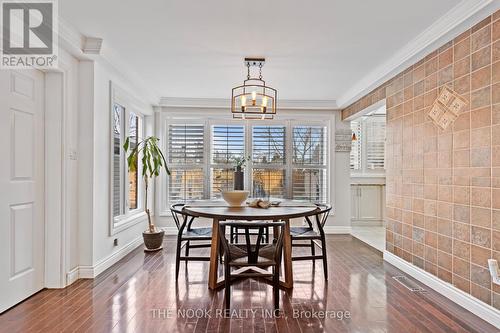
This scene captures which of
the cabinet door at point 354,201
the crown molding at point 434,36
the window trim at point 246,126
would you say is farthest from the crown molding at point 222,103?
the cabinet door at point 354,201

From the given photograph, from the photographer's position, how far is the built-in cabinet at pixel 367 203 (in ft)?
21.5

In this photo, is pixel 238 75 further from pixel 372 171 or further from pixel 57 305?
pixel 372 171

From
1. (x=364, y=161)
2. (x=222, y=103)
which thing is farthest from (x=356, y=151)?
(x=222, y=103)

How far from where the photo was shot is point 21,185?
9.01ft

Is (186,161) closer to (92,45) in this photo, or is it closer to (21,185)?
(92,45)

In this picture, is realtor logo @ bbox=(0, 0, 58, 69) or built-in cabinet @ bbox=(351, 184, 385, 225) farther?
built-in cabinet @ bbox=(351, 184, 385, 225)

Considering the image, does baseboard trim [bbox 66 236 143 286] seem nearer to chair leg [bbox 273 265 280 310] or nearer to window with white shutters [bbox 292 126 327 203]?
chair leg [bbox 273 265 280 310]

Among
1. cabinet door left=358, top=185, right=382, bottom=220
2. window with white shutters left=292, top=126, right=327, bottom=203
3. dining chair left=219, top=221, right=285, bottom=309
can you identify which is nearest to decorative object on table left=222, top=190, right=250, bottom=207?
dining chair left=219, top=221, right=285, bottom=309

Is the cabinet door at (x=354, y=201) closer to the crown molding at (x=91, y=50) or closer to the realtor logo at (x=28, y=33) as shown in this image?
the crown molding at (x=91, y=50)

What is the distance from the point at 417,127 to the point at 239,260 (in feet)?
7.83

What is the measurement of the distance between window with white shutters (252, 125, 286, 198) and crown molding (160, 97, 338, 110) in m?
Answer: 0.48

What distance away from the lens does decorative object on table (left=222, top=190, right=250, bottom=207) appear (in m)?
3.39

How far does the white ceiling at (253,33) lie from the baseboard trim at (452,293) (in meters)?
2.37

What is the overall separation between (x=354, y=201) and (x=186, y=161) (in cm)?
353
